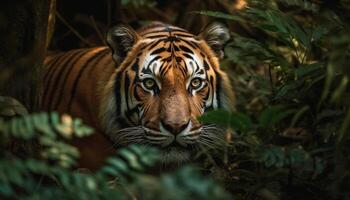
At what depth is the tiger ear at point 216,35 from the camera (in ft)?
14.3

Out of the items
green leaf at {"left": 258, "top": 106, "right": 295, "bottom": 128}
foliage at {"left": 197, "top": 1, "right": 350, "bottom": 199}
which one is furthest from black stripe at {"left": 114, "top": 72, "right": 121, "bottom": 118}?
green leaf at {"left": 258, "top": 106, "right": 295, "bottom": 128}

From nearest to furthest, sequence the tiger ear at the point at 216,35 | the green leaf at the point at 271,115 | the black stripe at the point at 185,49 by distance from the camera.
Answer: the green leaf at the point at 271,115
the black stripe at the point at 185,49
the tiger ear at the point at 216,35

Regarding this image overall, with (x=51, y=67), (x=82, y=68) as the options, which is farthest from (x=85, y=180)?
(x=51, y=67)

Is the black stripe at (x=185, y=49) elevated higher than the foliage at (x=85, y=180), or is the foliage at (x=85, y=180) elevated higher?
the black stripe at (x=185, y=49)

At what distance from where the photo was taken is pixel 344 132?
9.95 ft

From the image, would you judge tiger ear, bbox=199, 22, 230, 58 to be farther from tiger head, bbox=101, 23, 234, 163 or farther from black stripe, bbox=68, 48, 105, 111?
black stripe, bbox=68, 48, 105, 111

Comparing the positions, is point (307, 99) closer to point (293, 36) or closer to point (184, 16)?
point (293, 36)

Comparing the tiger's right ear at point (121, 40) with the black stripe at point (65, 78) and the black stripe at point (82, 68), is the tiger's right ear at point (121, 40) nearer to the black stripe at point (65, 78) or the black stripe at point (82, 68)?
the black stripe at point (82, 68)

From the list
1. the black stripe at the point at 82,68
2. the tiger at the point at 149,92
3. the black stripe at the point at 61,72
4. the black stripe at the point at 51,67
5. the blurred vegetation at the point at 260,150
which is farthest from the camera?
the black stripe at the point at 51,67

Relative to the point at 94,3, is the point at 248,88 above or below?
below

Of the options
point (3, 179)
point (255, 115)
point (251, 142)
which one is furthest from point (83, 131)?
point (255, 115)

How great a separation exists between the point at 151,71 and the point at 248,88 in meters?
1.94

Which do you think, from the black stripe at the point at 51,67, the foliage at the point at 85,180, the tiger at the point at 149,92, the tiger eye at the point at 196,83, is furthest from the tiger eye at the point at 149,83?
the foliage at the point at 85,180

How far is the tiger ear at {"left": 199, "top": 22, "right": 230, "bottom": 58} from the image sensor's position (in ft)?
14.3
